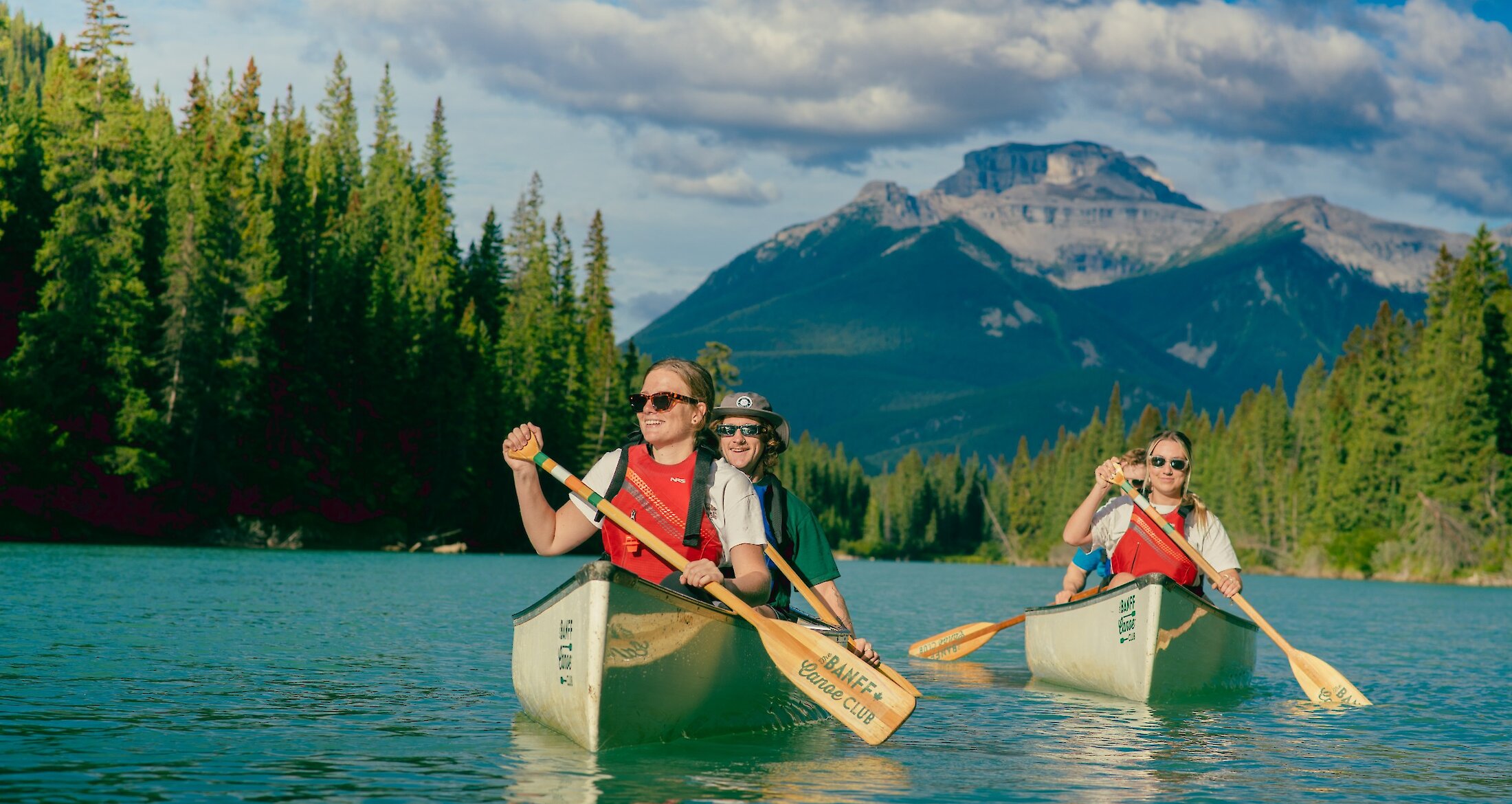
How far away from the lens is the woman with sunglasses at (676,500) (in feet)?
29.2

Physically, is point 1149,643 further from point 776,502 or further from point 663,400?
point 663,400

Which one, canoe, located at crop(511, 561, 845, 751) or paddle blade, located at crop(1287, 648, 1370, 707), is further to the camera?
paddle blade, located at crop(1287, 648, 1370, 707)

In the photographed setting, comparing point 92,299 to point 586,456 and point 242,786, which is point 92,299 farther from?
point 242,786

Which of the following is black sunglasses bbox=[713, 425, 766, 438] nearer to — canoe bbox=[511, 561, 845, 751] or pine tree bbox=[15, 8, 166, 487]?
canoe bbox=[511, 561, 845, 751]

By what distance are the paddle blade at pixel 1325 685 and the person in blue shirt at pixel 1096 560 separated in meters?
2.22

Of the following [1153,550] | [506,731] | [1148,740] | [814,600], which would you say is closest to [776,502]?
[814,600]

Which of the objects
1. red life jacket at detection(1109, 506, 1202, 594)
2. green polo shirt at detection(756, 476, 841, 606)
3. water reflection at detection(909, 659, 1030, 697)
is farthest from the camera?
water reflection at detection(909, 659, 1030, 697)

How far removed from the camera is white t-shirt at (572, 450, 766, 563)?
9102 millimetres

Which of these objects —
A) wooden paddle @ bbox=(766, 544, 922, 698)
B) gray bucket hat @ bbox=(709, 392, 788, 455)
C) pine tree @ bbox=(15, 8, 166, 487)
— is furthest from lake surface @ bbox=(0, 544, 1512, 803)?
pine tree @ bbox=(15, 8, 166, 487)

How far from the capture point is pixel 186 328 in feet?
168

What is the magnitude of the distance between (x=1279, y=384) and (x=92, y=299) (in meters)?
102

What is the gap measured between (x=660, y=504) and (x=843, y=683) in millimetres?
2068

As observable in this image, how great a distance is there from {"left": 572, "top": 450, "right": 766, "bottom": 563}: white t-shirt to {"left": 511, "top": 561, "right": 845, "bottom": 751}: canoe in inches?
18.3

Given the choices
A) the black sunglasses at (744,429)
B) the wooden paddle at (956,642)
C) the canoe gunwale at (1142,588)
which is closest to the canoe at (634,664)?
the black sunglasses at (744,429)
